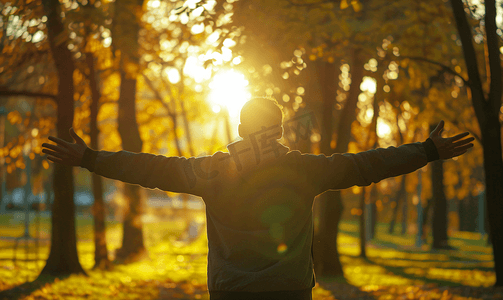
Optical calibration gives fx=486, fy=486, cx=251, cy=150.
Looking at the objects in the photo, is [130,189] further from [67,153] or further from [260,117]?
[260,117]

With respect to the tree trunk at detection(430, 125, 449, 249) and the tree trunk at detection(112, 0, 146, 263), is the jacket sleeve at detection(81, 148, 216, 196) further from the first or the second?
the tree trunk at detection(430, 125, 449, 249)

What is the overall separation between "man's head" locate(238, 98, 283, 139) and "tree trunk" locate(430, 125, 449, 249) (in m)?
19.4

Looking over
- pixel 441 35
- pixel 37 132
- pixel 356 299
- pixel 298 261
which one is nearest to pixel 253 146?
pixel 298 261

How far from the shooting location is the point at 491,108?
317 inches

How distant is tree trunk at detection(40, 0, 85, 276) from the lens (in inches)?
391

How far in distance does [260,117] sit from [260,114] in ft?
0.06

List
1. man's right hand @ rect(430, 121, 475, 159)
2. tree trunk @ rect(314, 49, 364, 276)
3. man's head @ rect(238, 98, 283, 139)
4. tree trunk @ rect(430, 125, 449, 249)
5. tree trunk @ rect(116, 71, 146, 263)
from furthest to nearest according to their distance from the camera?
tree trunk @ rect(430, 125, 449, 249) < tree trunk @ rect(116, 71, 146, 263) < tree trunk @ rect(314, 49, 364, 276) < man's right hand @ rect(430, 121, 475, 159) < man's head @ rect(238, 98, 283, 139)

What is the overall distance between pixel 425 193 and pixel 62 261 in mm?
23446

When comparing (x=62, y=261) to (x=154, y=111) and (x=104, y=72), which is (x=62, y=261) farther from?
(x=154, y=111)

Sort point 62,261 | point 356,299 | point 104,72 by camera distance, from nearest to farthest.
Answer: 1. point 356,299
2. point 62,261
3. point 104,72

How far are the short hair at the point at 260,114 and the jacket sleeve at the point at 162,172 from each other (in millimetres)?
312

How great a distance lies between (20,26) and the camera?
9.48 m

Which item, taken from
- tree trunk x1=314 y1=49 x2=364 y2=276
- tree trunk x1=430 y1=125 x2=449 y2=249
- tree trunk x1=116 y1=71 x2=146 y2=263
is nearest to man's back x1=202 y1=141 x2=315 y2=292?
tree trunk x1=314 y1=49 x2=364 y2=276

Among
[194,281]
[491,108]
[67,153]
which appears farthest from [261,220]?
[194,281]
